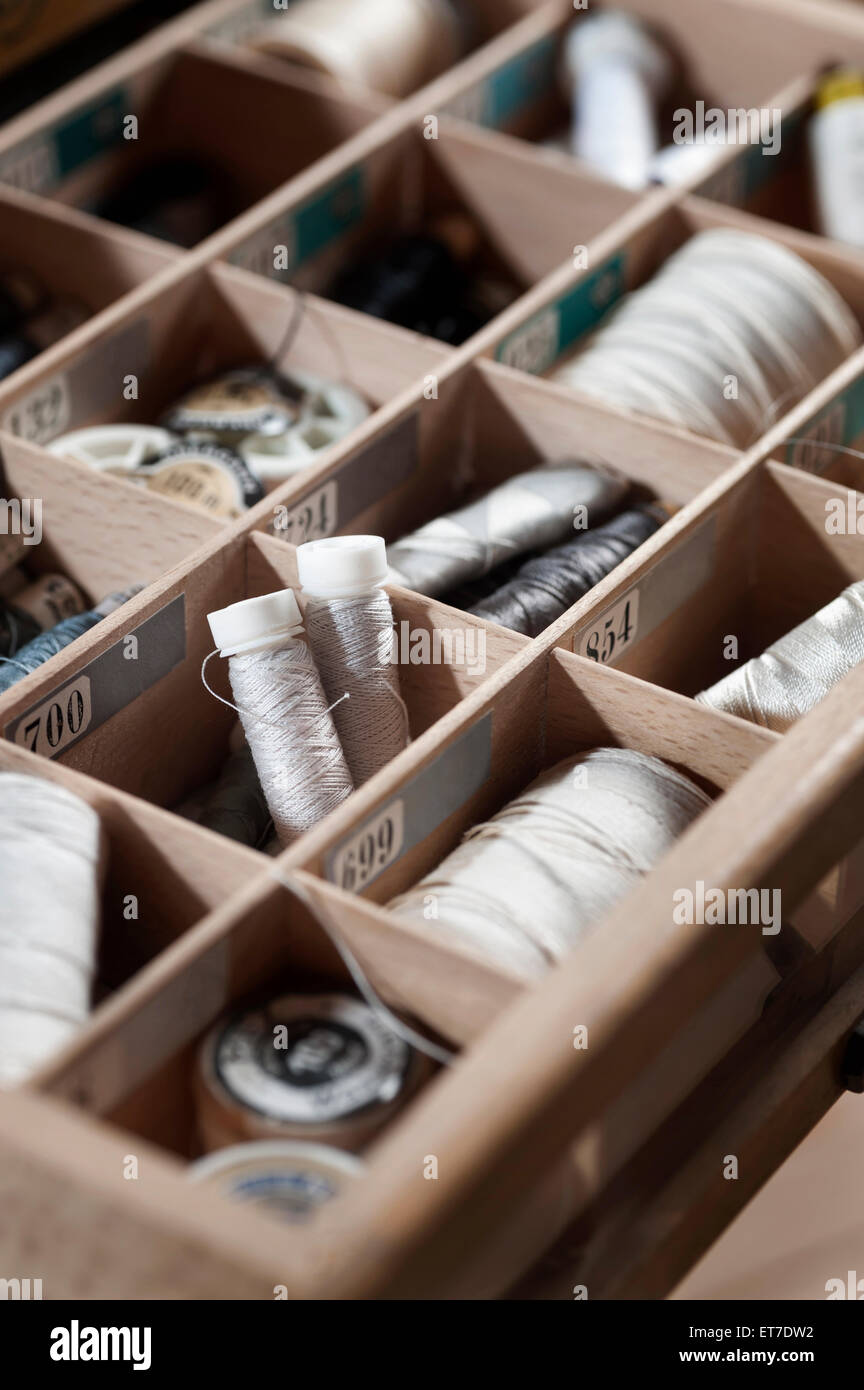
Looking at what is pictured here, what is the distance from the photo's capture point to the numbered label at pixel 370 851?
1327 millimetres

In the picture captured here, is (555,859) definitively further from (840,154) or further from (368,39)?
(368,39)

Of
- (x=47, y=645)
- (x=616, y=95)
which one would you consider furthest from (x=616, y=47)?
(x=47, y=645)

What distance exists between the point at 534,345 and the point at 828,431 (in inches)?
14.8

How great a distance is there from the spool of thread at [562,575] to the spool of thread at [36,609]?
456mm

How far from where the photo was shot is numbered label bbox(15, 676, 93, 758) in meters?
1.42

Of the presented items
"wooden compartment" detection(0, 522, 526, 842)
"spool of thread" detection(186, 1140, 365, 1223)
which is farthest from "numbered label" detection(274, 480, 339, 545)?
"spool of thread" detection(186, 1140, 365, 1223)

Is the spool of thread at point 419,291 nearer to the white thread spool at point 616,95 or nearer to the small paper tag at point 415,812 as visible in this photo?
the white thread spool at point 616,95

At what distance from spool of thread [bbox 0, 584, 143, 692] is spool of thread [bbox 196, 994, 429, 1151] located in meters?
0.48

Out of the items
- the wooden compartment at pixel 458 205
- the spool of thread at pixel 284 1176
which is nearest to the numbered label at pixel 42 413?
the wooden compartment at pixel 458 205

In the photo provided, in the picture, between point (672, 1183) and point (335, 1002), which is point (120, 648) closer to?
point (335, 1002)

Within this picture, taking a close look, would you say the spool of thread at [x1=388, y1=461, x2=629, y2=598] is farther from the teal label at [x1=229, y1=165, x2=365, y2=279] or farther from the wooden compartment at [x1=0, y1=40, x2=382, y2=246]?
the wooden compartment at [x1=0, y1=40, x2=382, y2=246]

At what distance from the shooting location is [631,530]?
5.65ft

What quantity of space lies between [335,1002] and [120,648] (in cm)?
41

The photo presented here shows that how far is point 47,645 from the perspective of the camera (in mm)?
1595
